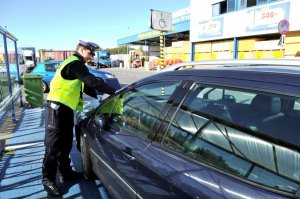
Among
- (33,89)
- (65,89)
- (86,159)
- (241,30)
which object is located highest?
(241,30)

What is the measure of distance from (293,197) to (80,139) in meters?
2.86

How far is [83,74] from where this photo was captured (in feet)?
10.5

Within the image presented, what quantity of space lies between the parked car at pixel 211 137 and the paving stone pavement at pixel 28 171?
1.00 metres

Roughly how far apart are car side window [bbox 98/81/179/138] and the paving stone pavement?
1.10 meters

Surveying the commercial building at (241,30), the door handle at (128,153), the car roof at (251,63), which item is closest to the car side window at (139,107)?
the door handle at (128,153)

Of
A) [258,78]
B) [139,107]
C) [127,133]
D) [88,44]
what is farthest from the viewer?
[88,44]

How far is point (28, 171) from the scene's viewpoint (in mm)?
4086

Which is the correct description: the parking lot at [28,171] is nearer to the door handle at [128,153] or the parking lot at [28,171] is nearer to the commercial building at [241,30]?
the door handle at [128,153]

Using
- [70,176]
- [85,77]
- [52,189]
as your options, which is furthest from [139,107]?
[70,176]

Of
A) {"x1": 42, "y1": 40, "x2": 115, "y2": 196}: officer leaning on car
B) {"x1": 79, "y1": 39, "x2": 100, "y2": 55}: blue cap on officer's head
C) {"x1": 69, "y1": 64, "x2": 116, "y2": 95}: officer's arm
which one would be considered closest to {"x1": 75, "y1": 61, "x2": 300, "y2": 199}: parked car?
{"x1": 69, "y1": 64, "x2": 116, "y2": 95}: officer's arm

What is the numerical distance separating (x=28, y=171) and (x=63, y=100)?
1459 millimetres

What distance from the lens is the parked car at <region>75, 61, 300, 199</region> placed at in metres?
1.43

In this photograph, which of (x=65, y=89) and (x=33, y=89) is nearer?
(x=65, y=89)

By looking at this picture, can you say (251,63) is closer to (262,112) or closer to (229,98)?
(229,98)
